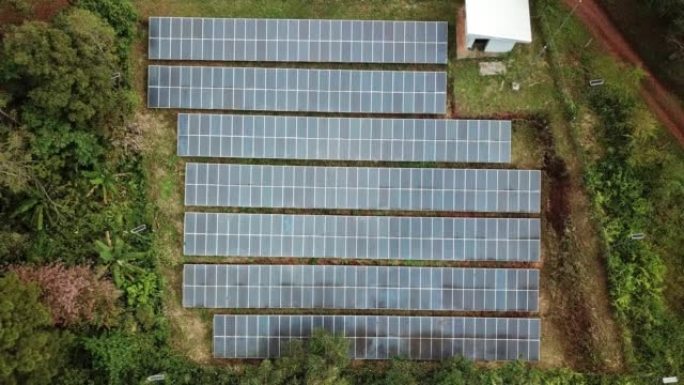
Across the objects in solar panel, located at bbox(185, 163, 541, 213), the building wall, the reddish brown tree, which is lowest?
the reddish brown tree

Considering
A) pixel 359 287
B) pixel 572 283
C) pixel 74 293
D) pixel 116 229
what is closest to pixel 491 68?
pixel 572 283

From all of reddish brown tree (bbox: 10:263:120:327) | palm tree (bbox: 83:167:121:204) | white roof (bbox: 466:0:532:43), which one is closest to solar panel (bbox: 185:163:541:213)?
palm tree (bbox: 83:167:121:204)

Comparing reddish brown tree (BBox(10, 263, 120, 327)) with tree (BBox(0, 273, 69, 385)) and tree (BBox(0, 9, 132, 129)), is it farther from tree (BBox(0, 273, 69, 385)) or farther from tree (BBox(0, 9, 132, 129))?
tree (BBox(0, 9, 132, 129))

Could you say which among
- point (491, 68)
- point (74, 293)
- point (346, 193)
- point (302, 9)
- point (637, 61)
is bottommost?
point (74, 293)

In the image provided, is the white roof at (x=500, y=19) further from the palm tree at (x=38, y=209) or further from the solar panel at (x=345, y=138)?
the palm tree at (x=38, y=209)

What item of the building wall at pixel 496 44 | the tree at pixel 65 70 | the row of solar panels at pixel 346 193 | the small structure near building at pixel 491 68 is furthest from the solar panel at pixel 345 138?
the tree at pixel 65 70

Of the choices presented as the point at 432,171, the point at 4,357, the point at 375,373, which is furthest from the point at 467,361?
the point at 4,357

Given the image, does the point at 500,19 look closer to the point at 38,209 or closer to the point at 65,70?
the point at 65,70
